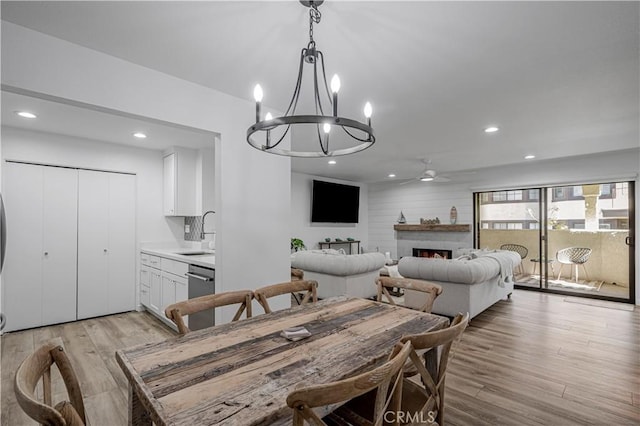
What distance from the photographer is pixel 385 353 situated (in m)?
1.32

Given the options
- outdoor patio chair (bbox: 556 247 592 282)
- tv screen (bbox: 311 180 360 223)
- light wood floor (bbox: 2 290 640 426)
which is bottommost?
light wood floor (bbox: 2 290 640 426)

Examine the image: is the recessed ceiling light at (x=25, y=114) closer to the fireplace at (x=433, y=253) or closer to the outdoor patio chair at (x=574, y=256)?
the fireplace at (x=433, y=253)

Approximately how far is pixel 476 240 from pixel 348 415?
21.0ft

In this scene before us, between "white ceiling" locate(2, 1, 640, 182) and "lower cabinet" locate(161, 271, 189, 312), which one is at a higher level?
"white ceiling" locate(2, 1, 640, 182)

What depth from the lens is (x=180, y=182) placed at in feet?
14.9

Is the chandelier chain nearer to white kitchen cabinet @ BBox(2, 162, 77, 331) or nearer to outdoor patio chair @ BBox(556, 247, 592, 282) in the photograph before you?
white kitchen cabinet @ BBox(2, 162, 77, 331)

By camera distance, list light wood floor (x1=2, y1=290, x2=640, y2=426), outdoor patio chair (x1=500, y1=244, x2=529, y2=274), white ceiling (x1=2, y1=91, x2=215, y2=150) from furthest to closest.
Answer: outdoor patio chair (x1=500, y1=244, x2=529, y2=274)
white ceiling (x1=2, y1=91, x2=215, y2=150)
light wood floor (x1=2, y1=290, x2=640, y2=426)

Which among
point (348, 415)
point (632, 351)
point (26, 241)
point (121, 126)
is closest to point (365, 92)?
point (348, 415)

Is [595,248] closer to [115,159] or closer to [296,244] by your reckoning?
[296,244]

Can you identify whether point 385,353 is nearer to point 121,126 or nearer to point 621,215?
point 121,126

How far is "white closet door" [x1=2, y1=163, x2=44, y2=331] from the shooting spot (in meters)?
3.63

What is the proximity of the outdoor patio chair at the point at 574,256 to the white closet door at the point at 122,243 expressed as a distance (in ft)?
24.2

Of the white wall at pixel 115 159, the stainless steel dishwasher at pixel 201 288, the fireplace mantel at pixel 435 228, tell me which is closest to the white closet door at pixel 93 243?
the white wall at pixel 115 159

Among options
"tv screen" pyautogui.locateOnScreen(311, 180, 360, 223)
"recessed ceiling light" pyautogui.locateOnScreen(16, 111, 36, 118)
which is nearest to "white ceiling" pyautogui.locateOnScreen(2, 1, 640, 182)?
"recessed ceiling light" pyautogui.locateOnScreen(16, 111, 36, 118)
